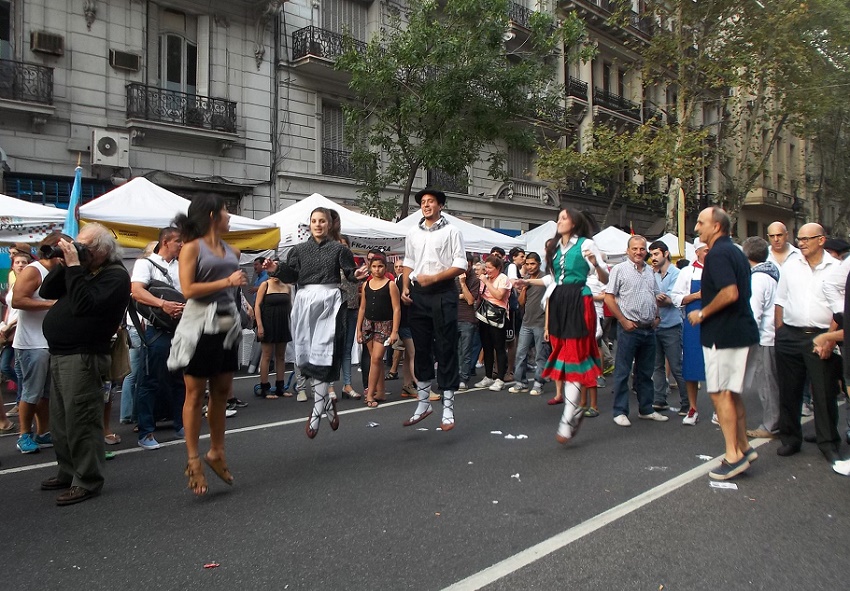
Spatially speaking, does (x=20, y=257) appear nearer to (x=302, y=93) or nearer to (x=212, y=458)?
(x=212, y=458)

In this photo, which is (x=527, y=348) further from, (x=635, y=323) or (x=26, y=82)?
(x=26, y=82)

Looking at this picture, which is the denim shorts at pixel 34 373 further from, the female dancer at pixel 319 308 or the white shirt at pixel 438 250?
the white shirt at pixel 438 250

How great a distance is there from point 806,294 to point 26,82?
52.1ft

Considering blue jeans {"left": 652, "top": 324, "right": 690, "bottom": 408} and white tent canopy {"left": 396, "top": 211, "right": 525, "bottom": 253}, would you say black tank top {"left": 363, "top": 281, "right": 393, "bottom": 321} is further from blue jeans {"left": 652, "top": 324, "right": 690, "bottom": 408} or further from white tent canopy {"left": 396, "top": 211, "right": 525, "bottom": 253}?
white tent canopy {"left": 396, "top": 211, "right": 525, "bottom": 253}

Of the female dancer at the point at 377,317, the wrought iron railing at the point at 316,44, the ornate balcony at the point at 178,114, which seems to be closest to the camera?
the female dancer at the point at 377,317

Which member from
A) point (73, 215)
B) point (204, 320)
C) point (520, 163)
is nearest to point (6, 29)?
point (73, 215)

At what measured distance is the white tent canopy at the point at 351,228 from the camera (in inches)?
477

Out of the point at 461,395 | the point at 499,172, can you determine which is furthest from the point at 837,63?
the point at 461,395

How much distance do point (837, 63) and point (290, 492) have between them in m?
27.4

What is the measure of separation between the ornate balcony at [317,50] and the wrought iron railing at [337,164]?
2.15 m

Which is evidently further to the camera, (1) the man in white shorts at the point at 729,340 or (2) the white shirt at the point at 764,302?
(2) the white shirt at the point at 764,302

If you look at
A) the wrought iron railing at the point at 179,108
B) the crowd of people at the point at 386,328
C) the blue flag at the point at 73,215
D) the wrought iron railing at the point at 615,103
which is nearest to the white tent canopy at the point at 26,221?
the blue flag at the point at 73,215

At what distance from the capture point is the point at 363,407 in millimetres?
8672

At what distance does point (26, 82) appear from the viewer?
15.9m
